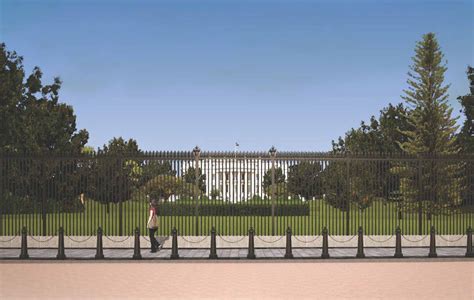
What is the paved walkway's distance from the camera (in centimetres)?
1703

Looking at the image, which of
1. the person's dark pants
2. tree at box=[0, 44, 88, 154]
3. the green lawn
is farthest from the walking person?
tree at box=[0, 44, 88, 154]

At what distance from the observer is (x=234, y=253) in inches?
703

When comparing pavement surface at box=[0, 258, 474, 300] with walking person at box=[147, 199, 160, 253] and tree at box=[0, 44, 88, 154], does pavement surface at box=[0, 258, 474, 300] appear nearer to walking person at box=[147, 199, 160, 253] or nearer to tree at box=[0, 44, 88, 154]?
walking person at box=[147, 199, 160, 253]

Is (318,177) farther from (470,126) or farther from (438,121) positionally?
(470,126)

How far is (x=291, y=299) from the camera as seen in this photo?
10.5 meters

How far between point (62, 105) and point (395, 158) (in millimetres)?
29327

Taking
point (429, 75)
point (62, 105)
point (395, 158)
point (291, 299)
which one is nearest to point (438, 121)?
point (429, 75)

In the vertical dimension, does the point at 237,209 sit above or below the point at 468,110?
below

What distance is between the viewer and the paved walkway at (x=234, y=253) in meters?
17.0

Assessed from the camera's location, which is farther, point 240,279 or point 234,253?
point 234,253

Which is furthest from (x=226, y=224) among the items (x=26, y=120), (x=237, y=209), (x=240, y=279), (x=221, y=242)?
(x=26, y=120)

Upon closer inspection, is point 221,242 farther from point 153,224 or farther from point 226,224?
point 153,224

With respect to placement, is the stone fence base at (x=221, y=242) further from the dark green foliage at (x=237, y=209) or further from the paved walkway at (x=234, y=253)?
the dark green foliage at (x=237, y=209)

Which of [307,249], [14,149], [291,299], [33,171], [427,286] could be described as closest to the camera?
[291,299]
